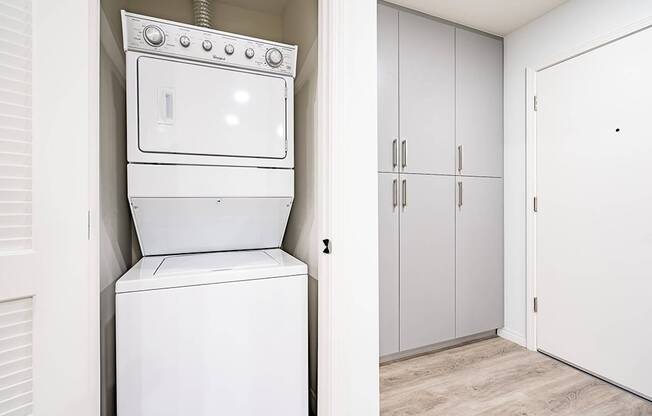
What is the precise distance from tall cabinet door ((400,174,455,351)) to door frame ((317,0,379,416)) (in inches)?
41.5

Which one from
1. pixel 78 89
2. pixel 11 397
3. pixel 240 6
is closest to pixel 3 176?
pixel 78 89

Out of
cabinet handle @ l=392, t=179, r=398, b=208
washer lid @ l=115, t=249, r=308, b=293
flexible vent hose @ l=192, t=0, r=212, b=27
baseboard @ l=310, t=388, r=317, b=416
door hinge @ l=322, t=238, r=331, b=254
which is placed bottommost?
baseboard @ l=310, t=388, r=317, b=416

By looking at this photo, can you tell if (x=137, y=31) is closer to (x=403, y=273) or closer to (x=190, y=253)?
(x=190, y=253)

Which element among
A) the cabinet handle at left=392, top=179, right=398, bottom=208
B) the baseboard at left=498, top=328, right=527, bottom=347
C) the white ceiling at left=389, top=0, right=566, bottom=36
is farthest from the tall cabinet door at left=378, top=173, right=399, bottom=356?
the white ceiling at left=389, top=0, right=566, bottom=36

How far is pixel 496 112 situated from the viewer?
8.54 feet

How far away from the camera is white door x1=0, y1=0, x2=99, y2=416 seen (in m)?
0.75

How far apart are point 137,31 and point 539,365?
3073mm

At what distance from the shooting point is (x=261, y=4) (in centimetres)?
200

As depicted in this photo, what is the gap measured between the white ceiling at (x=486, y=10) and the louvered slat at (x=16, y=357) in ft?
8.32

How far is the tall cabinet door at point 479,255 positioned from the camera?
96.9 inches

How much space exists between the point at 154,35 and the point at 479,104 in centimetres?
234

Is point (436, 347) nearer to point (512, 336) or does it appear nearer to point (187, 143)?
point (512, 336)

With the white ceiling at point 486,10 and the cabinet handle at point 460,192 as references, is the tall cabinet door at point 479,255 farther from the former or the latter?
the white ceiling at point 486,10

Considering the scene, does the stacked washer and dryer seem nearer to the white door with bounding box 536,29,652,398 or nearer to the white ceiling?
the white ceiling
